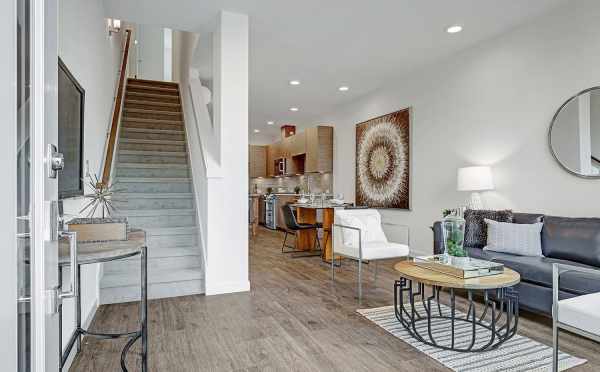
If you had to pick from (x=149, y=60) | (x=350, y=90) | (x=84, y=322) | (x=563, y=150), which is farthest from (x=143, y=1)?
(x=149, y=60)

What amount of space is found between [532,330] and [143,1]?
4.41m

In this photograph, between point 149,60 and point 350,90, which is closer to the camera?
point 350,90

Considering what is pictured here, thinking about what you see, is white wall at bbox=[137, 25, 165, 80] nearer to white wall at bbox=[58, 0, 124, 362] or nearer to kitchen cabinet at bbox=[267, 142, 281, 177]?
kitchen cabinet at bbox=[267, 142, 281, 177]

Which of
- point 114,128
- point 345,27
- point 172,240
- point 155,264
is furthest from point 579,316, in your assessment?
point 114,128

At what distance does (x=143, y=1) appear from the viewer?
3.46 m

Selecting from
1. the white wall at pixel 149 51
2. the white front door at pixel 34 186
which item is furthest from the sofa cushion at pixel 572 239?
the white wall at pixel 149 51

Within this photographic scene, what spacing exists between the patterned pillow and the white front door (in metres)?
3.80

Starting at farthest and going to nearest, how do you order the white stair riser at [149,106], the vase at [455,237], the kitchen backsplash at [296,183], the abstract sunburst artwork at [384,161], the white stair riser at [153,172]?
the kitchen backsplash at [296,183]
the white stair riser at [149,106]
the abstract sunburst artwork at [384,161]
the white stair riser at [153,172]
the vase at [455,237]

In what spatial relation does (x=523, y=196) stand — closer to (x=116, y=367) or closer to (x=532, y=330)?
(x=532, y=330)

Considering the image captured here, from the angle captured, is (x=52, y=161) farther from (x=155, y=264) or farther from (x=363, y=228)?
(x=363, y=228)

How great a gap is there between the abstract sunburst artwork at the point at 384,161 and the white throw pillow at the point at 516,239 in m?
2.07

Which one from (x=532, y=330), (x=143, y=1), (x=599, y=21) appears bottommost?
(x=532, y=330)

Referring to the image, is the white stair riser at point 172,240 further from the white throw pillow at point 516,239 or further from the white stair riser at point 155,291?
the white throw pillow at point 516,239

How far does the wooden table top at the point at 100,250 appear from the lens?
4.79ft
